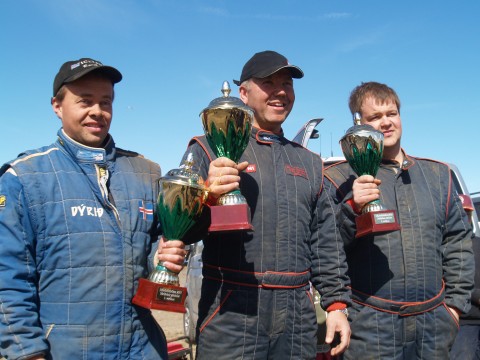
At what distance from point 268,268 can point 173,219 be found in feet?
1.85

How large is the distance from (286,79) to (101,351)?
1.74 metres

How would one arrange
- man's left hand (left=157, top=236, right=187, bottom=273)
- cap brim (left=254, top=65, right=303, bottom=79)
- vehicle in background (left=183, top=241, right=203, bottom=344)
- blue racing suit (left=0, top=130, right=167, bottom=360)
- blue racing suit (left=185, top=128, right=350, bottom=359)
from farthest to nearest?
vehicle in background (left=183, top=241, right=203, bottom=344), cap brim (left=254, top=65, right=303, bottom=79), blue racing suit (left=185, top=128, right=350, bottom=359), man's left hand (left=157, top=236, right=187, bottom=273), blue racing suit (left=0, top=130, right=167, bottom=360)

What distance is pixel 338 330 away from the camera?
2.51m

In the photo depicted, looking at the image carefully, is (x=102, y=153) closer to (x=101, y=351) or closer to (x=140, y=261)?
(x=140, y=261)

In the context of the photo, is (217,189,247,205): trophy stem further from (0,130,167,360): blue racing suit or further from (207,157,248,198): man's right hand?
(0,130,167,360): blue racing suit

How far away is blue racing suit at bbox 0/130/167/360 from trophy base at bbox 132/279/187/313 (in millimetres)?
97

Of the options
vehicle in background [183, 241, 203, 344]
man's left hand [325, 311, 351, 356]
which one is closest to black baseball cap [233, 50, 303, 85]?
man's left hand [325, 311, 351, 356]

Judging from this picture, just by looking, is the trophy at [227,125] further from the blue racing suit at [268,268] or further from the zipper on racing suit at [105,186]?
the zipper on racing suit at [105,186]

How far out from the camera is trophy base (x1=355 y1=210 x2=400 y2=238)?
8.37ft

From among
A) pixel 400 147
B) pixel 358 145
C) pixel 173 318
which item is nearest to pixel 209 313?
pixel 358 145

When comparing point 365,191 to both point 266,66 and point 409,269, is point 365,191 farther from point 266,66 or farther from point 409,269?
point 266,66

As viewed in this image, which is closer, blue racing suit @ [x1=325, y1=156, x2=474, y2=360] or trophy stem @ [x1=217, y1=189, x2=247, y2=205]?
trophy stem @ [x1=217, y1=189, x2=247, y2=205]

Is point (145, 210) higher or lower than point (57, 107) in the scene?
lower

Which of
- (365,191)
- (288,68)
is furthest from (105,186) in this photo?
(365,191)
